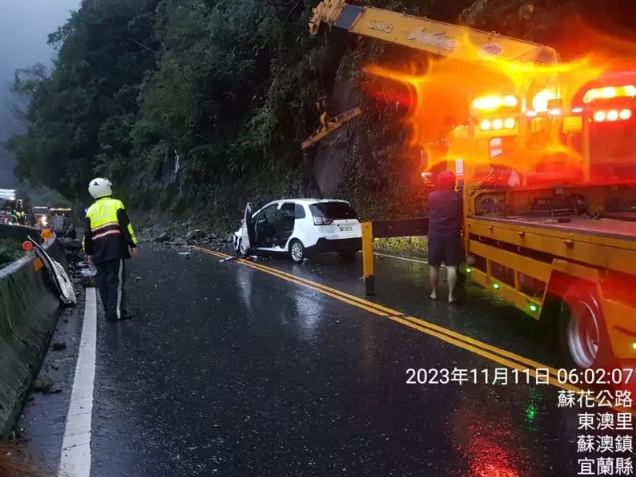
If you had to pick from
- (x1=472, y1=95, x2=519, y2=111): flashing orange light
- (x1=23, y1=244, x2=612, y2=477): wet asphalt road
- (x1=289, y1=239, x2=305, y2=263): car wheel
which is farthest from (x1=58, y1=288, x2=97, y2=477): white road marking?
(x1=289, y1=239, x2=305, y2=263): car wheel

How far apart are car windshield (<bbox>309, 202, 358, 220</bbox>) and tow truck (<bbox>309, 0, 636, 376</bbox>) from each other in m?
5.12

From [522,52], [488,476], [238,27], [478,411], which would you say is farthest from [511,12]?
[238,27]

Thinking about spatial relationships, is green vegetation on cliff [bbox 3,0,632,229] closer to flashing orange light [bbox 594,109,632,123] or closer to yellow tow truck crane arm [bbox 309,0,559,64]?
yellow tow truck crane arm [bbox 309,0,559,64]

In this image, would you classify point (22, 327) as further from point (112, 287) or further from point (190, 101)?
point (190, 101)

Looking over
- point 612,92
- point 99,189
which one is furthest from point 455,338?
point 99,189

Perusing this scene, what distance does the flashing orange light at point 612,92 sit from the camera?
6.59 meters

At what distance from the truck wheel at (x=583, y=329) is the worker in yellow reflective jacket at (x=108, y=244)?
5.88 meters

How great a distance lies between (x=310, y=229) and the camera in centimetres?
1473

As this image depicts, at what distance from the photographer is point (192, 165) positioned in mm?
35469

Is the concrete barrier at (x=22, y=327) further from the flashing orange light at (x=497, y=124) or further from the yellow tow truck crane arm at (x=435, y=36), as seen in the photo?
the yellow tow truck crane arm at (x=435, y=36)

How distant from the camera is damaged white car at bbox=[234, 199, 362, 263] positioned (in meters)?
14.6

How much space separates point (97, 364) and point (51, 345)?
1.13 m

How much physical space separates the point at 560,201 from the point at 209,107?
88.0ft

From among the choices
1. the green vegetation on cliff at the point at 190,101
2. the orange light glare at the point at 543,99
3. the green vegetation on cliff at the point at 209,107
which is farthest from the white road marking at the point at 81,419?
the green vegetation on cliff at the point at 190,101
